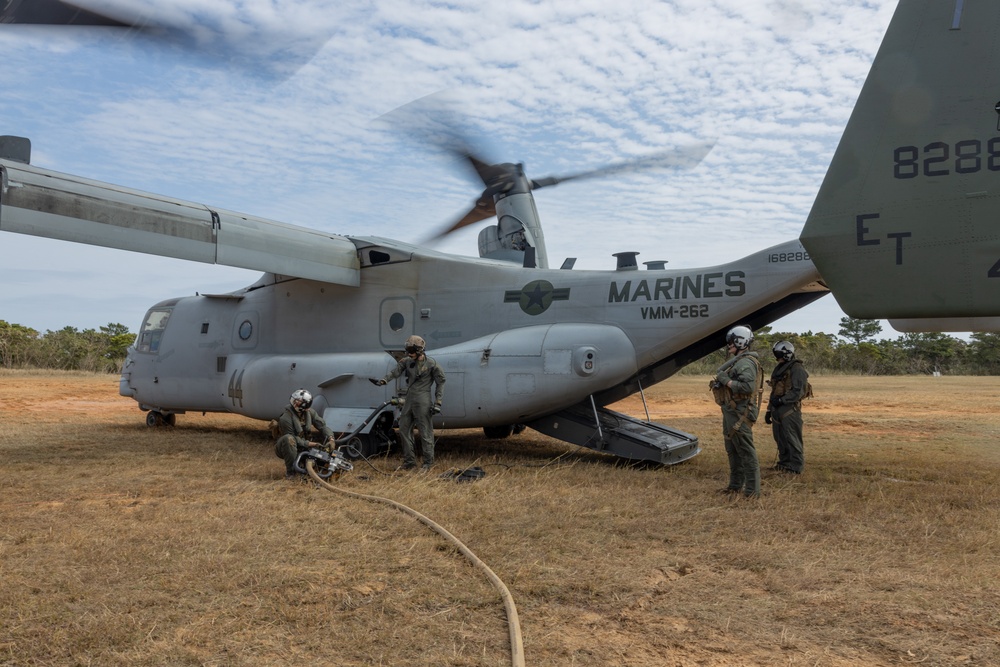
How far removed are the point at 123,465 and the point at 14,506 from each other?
2.44m

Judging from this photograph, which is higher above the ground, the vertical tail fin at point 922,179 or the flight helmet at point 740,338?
the vertical tail fin at point 922,179

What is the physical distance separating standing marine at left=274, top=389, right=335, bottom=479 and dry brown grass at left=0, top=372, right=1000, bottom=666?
1.31 feet

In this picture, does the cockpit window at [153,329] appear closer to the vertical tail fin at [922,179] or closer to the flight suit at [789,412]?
the flight suit at [789,412]

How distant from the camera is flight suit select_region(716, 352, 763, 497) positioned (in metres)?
7.14

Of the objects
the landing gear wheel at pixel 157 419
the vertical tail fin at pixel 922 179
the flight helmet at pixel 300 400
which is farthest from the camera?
the landing gear wheel at pixel 157 419

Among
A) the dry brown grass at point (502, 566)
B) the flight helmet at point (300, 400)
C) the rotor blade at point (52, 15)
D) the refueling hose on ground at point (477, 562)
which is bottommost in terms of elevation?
the dry brown grass at point (502, 566)

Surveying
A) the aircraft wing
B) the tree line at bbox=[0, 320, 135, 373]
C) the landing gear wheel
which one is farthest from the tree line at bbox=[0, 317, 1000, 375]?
the aircraft wing

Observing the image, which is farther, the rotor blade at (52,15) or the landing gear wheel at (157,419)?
the landing gear wheel at (157,419)

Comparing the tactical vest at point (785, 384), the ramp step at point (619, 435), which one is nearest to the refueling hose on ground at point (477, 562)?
the ramp step at point (619, 435)

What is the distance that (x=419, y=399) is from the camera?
8891mm

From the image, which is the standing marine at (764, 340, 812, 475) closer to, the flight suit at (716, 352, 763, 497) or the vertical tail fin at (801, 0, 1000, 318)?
the flight suit at (716, 352, 763, 497)

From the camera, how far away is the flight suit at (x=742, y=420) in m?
7.14

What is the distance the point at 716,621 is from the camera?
3.95 metres

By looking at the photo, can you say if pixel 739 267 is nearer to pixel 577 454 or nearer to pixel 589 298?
pixel 589 298
